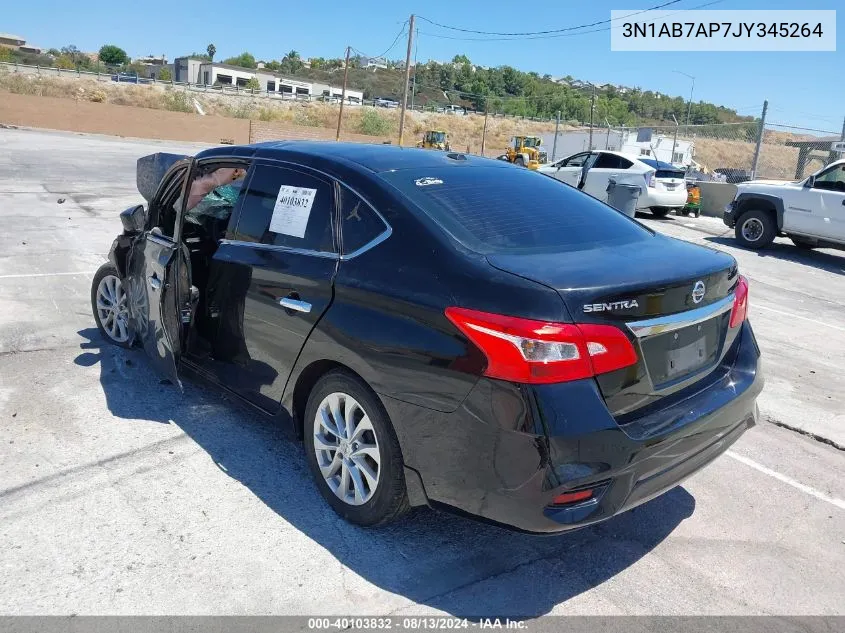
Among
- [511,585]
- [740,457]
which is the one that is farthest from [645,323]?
[740,457]

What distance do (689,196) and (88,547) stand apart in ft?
54.4

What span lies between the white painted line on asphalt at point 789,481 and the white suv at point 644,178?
12.1 metres

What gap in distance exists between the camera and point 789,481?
162 inches

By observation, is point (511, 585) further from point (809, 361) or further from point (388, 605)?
point (809, 361)

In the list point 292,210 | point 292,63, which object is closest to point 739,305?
point 292,210

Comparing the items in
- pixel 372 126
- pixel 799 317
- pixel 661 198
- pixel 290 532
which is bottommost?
pixel 290 532

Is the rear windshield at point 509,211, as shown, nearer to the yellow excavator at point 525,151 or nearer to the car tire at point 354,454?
the car tire at point 354,454

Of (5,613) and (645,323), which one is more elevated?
(645,323)

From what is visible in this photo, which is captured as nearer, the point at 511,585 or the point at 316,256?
the point at 511,585

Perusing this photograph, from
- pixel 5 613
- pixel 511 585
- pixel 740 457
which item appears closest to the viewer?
pixel 5 613

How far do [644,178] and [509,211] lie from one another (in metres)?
14.2

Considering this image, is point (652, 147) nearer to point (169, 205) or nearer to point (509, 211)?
point (169, 205)

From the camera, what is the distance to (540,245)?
3.21 metres

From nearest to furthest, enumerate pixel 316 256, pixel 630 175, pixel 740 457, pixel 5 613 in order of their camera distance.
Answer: pixel 5 613
pixel 316 256
pixel 740 457
pixel 630 175
